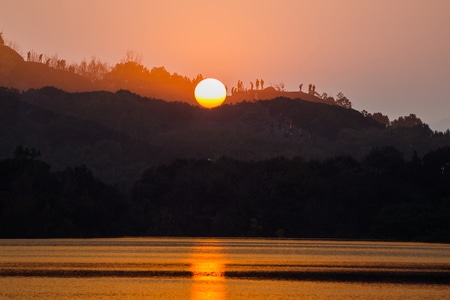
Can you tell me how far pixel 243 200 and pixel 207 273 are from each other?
268 feet

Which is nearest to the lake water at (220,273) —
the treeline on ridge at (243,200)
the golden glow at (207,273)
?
the golden glow at (207,273)

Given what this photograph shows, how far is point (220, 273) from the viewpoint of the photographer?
255 feet

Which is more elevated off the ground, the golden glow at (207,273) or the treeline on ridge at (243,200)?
the treeline on ridge at (243,200)

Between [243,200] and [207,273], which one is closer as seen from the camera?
[207,273]

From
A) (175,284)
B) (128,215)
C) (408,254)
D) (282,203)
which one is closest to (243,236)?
(282,203)

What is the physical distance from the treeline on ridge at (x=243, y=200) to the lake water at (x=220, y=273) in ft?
89.2

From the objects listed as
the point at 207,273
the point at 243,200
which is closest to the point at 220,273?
the point at 207,273

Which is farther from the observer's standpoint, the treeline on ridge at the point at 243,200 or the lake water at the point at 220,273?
the treeline on ridge at the point at 243,200

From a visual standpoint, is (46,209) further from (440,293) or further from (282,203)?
(440,293)

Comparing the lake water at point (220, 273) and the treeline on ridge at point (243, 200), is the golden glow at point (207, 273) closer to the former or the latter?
the lake water at point (220, 273)

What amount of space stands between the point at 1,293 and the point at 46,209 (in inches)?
3338

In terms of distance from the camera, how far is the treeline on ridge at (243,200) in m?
143

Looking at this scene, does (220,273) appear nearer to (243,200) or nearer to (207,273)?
(207,273)

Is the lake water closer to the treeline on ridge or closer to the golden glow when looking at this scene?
the golden glow
